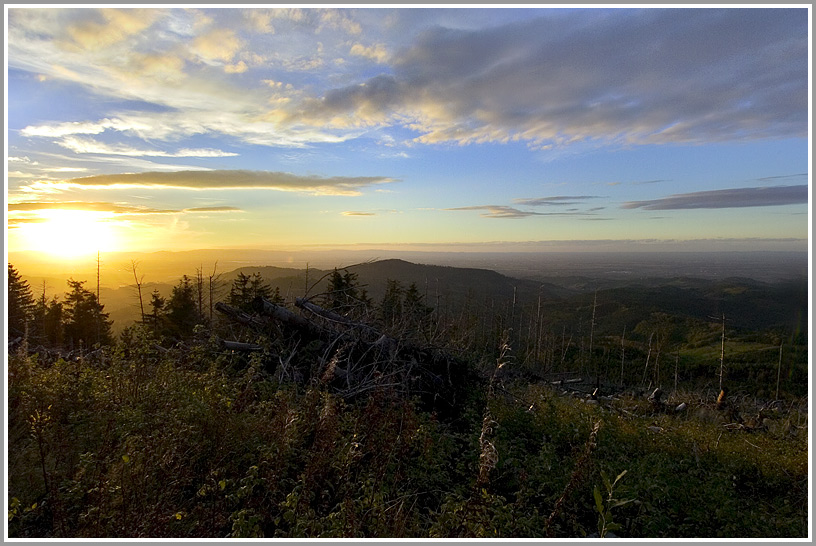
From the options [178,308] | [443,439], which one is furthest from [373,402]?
[178,308]

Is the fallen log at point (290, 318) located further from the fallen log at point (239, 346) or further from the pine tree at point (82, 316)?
the pine tree at point (82, 316)

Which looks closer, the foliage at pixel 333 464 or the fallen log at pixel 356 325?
the foliage at pixel 333 464

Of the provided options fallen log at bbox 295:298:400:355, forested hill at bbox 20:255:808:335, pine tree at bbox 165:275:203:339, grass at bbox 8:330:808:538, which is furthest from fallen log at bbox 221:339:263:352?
pine tree at bbox 165:275:203:339

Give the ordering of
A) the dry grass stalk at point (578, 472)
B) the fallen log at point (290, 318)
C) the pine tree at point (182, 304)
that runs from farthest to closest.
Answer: the pine tree at point (182, 304) → the fallen log at point (290, 318) → the dry grass stalk at point (578, 472)

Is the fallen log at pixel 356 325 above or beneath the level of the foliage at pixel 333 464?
above

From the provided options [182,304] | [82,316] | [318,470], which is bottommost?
[82,316]

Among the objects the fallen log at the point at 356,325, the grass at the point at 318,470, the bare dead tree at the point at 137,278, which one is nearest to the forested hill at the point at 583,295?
the bare dead tree at the point at 137,278

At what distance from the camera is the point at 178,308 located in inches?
860

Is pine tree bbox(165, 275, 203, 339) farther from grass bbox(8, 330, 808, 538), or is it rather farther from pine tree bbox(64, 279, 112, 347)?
grass bbox(8, 330, 808, 538)

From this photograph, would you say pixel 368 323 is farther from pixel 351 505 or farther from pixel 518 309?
pixel 518 309

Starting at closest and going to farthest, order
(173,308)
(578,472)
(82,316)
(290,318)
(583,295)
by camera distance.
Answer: (578,472)
(290,318)
(173,308)
(82,316)
(583,295)

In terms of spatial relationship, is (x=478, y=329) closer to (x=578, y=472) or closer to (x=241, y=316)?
(x=241, y=316)

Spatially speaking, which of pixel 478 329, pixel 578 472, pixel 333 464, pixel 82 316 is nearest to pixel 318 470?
pixel 333 464

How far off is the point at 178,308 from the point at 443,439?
2078 cm
